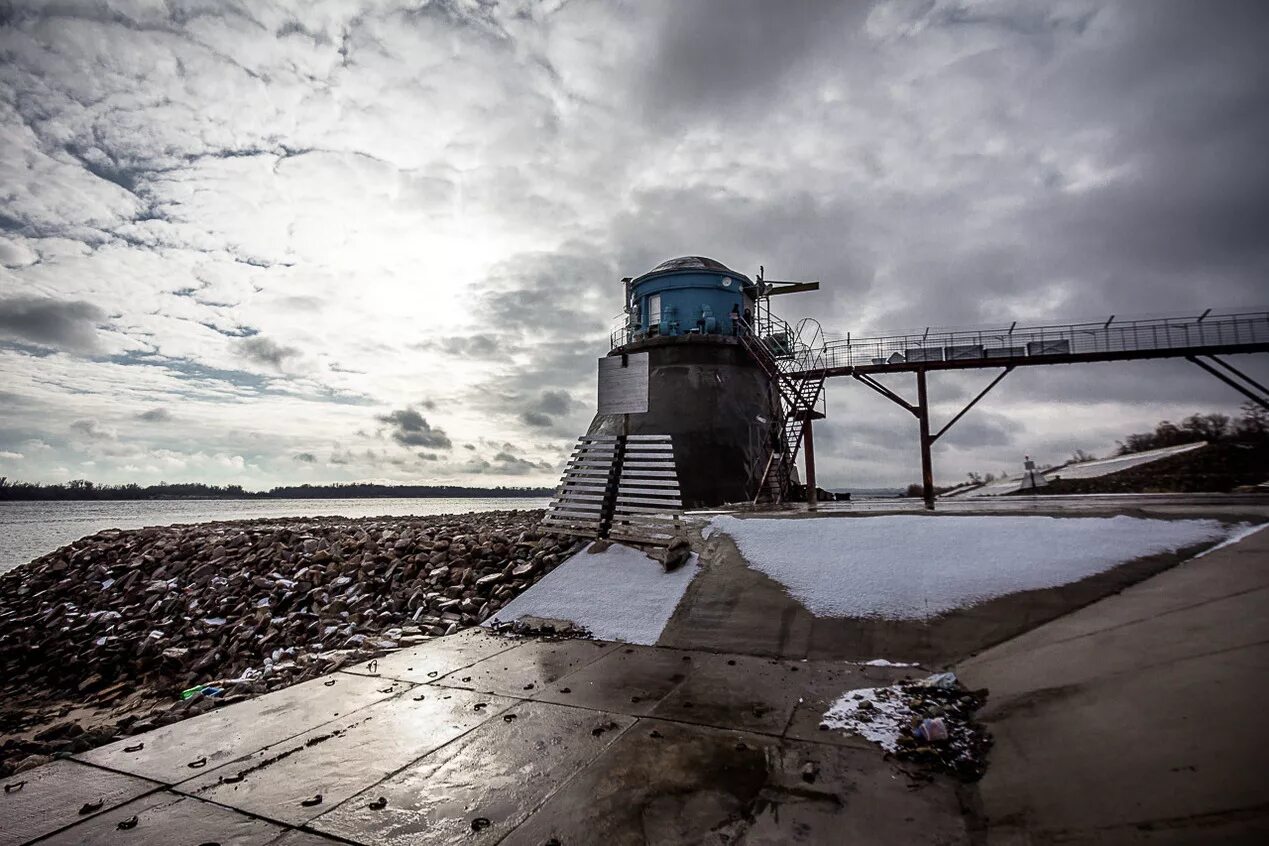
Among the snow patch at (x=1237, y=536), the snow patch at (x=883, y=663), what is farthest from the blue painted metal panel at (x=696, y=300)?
the snow patch at (x=883, y=663)

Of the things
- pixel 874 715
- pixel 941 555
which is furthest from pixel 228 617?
pixel 941 555

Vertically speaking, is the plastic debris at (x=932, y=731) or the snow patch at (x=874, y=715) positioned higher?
the plastic debris at (x=932, y=731)

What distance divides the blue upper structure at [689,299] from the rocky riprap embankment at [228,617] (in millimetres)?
11256

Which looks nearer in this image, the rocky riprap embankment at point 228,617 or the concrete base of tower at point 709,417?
the rocky riprap embankment at point 228,617

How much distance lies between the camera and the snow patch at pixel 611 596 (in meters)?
7.38

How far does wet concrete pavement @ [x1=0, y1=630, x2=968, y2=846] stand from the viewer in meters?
3.25

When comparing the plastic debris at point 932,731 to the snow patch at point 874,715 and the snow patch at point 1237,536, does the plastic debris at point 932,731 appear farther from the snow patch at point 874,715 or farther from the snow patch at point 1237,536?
the snow patch at point 1237,536

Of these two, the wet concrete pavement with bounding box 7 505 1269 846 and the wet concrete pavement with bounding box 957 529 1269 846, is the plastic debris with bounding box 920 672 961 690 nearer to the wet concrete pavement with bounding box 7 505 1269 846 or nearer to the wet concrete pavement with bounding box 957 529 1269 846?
the wet concrete pavement with bounding box 957 529 1269 846

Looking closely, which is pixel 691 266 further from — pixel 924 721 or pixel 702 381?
pixel 924 721

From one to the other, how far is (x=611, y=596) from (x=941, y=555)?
4204mm

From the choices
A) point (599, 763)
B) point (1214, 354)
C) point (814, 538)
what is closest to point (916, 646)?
point (814, 538)

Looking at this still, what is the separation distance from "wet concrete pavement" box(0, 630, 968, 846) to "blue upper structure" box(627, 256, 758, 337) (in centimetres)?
1622

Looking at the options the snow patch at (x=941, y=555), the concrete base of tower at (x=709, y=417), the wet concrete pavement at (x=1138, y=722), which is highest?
the concrete base of tower at (x=709, y=417)

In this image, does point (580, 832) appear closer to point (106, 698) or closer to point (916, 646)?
point (916, 646)
